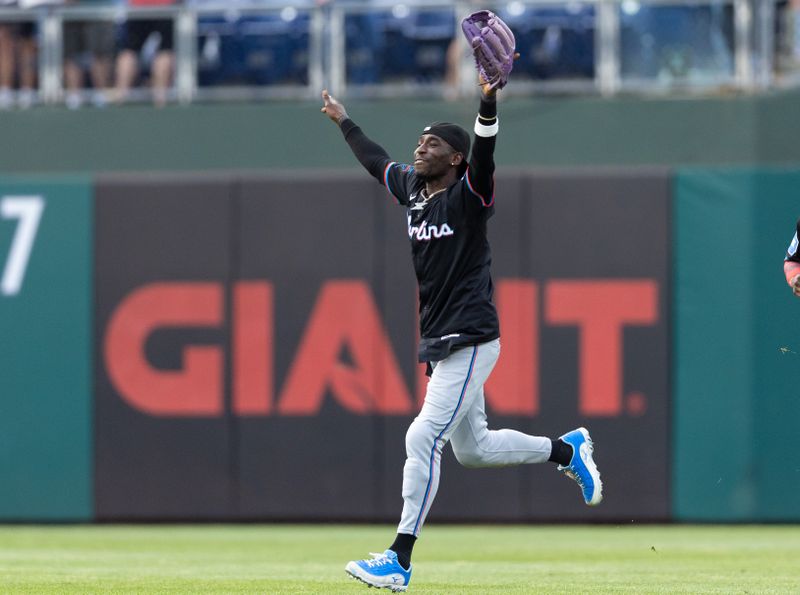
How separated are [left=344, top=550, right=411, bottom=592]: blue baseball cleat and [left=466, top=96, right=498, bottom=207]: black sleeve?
165 centimetres

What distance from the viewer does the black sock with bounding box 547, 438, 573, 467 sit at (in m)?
7.42

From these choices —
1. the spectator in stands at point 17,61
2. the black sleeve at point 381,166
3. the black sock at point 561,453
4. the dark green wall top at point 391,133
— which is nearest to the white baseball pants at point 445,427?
the black sock at point 561,453

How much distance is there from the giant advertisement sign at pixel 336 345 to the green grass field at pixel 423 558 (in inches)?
13.9

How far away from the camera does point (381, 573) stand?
650 cm

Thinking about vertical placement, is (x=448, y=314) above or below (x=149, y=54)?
below

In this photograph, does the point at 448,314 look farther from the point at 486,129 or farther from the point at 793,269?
the point at 793,269

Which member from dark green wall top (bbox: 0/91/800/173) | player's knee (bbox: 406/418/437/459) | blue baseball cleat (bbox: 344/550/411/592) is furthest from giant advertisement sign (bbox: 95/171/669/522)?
blue baseball cleat (bbox: 344/550/411/592)

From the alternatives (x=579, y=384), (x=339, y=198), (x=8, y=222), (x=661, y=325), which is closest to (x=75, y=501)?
(x=8, y=222)

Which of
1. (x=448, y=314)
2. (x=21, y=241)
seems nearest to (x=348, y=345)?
(x=21, y=241)

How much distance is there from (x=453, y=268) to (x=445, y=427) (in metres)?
0.73

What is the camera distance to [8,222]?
12859 millimetres

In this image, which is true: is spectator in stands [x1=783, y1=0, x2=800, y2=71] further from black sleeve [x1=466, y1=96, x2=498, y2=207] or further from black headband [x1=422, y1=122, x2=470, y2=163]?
black sleeve [x1=466, y1=96, x2=498, y2=207]

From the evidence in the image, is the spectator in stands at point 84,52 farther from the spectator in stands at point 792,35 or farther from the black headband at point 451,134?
the black headband at point 451,134

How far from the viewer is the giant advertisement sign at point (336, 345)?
12.5 meters
